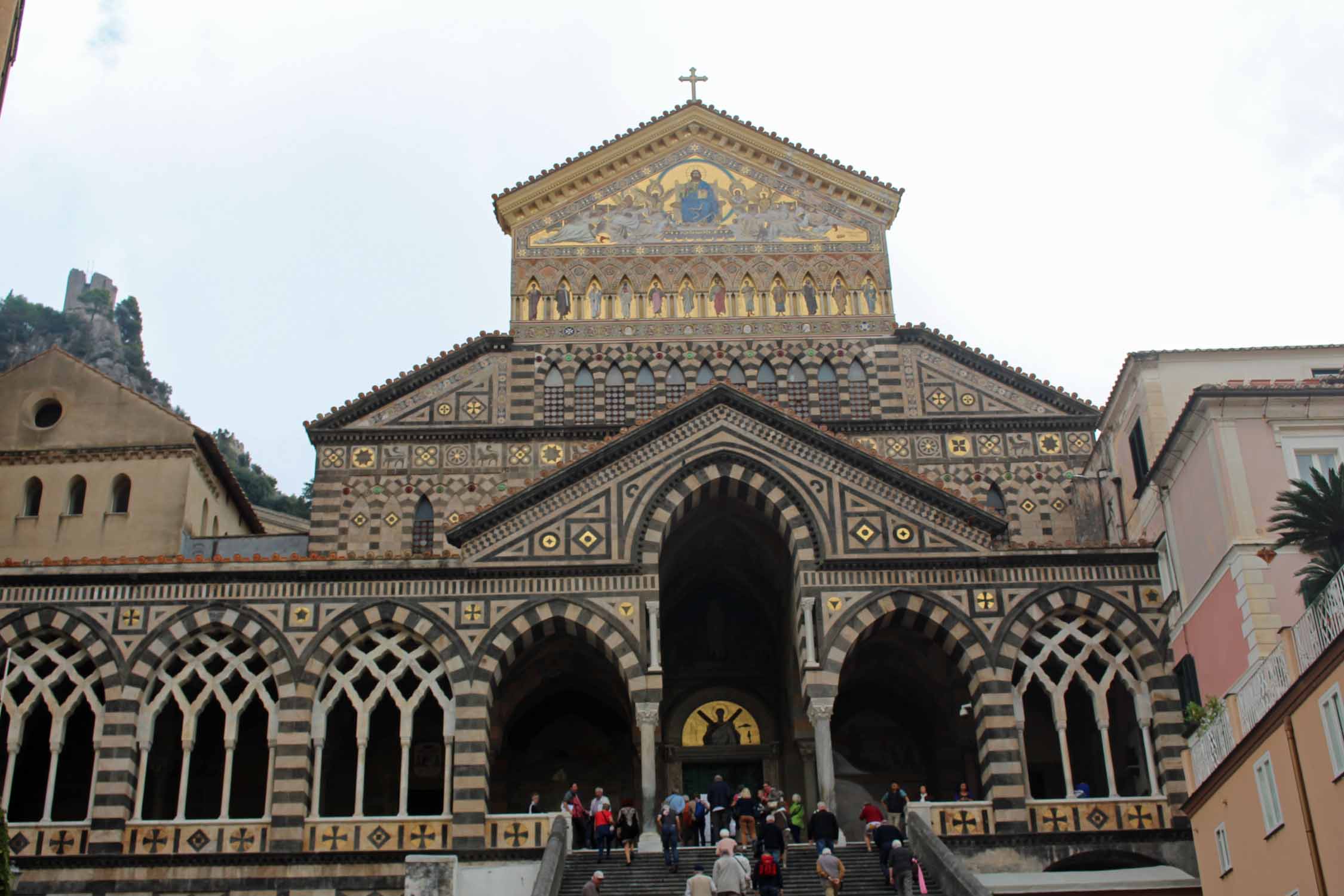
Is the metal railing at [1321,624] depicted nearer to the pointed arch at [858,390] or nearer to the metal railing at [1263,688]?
the metal railing at [1263,688]

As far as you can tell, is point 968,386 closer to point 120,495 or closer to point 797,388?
point 797,388

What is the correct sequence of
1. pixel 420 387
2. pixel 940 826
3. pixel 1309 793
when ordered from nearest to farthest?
1. pixel 1309 793
2. pixel 940 826
3. pixel 420 387

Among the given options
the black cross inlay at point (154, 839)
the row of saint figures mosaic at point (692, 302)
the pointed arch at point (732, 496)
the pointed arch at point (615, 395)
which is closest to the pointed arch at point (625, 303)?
the row of saint figures mosaic at point (692, 302)

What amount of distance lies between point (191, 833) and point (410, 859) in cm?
552

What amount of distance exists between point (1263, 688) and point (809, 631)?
34.9ft

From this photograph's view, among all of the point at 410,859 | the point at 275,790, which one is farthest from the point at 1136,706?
the point at 275,790

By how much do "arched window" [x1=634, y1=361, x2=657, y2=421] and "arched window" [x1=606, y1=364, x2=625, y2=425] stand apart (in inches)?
14.8

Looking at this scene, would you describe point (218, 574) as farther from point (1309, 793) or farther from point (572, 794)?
point (1309, 793)

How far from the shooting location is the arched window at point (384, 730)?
3166 cm

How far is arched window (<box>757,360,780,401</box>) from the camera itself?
41.6 meters

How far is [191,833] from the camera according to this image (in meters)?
30.5

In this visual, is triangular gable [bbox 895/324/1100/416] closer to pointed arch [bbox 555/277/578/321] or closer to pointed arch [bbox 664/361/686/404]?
pointed arch [bbox 664/361/686/404]

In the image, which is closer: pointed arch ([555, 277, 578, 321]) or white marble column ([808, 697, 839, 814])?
white marble column ([808, 697, 839, 814])

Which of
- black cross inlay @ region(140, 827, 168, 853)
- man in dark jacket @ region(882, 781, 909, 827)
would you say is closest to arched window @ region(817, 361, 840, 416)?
man in dark jacket @ region(882, 781, 909, 827)
